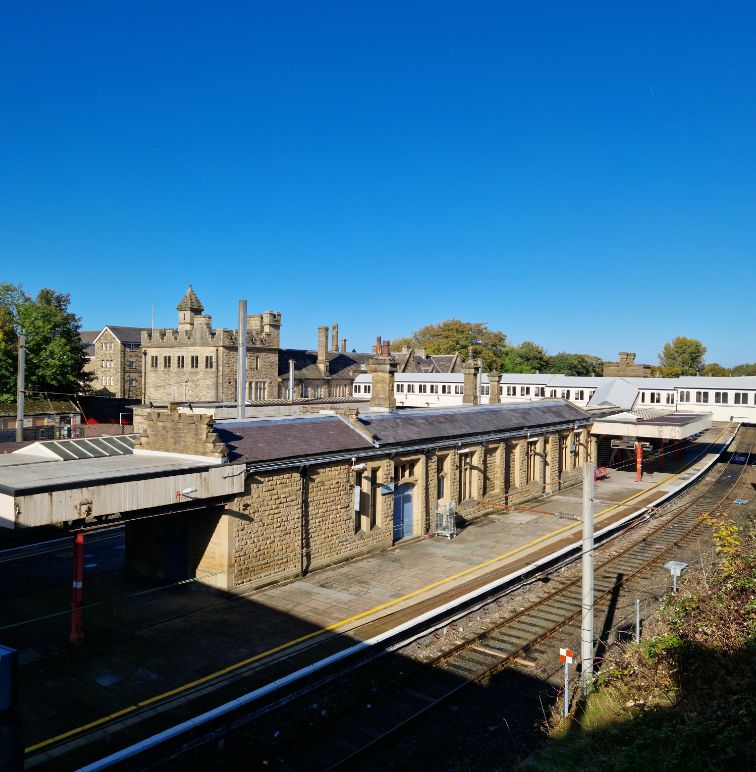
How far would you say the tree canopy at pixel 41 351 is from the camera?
50422 mm

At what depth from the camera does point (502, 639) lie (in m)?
14.5

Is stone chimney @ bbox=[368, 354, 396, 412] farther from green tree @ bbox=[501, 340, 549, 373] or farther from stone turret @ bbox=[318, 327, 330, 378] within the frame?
green tree @ bbox=[501, 340, 549, 373]

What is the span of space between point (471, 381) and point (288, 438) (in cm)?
1940

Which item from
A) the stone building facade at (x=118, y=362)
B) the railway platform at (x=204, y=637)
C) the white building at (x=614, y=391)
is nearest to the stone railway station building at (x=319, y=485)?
the railway platform at (x=204, y=637)

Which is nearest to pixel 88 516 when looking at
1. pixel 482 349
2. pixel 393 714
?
pixel 393 714

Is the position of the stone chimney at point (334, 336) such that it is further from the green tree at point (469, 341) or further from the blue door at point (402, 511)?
the blue door at point (402, 511)

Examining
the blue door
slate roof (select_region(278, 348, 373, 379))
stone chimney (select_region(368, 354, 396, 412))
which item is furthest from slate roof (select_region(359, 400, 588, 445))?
slate roof (select_region(278, 348, 373, 379))

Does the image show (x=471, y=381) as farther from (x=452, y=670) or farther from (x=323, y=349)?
(x=323, y=349)

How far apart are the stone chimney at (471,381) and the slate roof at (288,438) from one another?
50.8ft

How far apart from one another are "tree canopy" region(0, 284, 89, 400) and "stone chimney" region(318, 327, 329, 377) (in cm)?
2301

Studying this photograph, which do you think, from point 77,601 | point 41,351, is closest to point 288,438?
point 77,601

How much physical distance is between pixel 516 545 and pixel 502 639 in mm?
7488

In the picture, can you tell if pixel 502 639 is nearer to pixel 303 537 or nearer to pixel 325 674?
pixel 325 674

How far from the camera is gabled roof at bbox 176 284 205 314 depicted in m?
56.6
